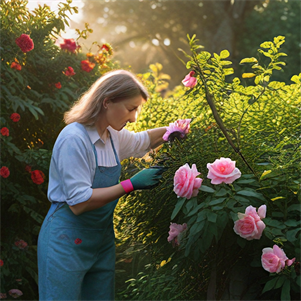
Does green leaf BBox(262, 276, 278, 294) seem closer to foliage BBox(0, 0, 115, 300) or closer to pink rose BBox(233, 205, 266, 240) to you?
pink rose BBox(233, 205, 266, 240)

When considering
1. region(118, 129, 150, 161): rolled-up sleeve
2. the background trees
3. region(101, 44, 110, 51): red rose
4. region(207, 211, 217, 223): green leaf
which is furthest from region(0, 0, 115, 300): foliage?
the background trees

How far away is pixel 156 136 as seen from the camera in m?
2.28

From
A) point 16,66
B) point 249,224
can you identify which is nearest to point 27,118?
point 16,66

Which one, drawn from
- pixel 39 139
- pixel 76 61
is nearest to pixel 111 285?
pixel 39 139

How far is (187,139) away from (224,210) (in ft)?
1.74

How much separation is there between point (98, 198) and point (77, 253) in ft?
1.01

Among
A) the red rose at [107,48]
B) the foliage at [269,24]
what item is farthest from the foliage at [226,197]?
the foliage at [269,24]

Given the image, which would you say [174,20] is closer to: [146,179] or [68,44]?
[68,44]

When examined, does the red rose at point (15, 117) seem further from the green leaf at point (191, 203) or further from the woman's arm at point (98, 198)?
the green leaf at point (191, 203)

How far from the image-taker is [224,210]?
1.56 m

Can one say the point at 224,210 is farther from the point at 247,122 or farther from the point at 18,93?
the point at 18,93

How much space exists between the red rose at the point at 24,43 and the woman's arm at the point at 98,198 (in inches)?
62.7

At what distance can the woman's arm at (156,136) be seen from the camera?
7.47 feet

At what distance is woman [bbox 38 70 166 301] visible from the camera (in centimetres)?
182
